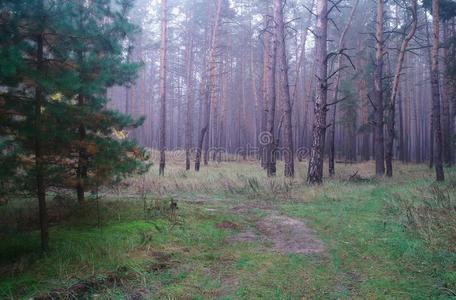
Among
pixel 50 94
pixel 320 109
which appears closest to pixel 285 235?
pixel 50 94

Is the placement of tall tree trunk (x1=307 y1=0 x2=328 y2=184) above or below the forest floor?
above

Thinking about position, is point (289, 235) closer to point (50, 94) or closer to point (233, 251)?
point (233, 251)

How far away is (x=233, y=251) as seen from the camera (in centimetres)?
582

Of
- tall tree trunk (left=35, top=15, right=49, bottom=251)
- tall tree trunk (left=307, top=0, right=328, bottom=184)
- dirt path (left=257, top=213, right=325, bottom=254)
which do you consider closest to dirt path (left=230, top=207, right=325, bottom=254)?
dirt path (left=257, top=213, right=325, bottom=254)

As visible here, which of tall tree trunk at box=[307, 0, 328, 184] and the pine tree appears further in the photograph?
tall tree trunk at box=[307, 0, 328, 184]

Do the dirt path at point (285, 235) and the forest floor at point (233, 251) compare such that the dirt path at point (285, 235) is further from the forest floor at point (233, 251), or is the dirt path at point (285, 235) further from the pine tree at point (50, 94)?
the pine tree at point (50, 94)

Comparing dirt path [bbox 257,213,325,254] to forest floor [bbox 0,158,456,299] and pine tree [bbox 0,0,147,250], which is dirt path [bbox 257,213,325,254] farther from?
pine tree [bbox 0,0,147,250]

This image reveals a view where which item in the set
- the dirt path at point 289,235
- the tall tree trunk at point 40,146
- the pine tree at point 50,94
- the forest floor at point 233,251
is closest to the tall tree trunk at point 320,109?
the forest floor at point 233,251

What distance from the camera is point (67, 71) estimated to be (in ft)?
18.7

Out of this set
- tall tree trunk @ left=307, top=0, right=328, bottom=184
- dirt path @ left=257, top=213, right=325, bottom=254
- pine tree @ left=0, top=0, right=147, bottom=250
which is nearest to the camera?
pine tree @ left=0, top=0, right=147, bottom=250

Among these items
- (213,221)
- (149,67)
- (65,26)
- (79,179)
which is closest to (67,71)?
(65,26)

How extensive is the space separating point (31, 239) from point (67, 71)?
2.78 m

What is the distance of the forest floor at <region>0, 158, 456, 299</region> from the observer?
170 inches

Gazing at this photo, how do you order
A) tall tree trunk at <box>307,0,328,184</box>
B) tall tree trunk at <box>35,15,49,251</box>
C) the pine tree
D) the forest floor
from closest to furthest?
the forest floor → the pine tree → tall tree trunk at <box>35,15,49,251</box> → tall tree trunk at <box>307,0,328,184</box>
